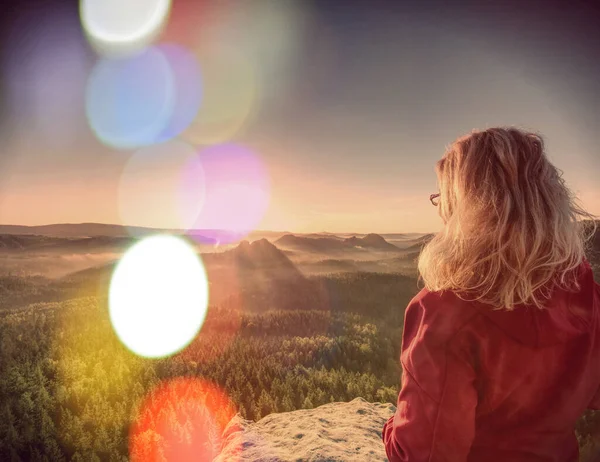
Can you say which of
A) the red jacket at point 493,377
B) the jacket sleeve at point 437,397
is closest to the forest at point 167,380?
the red jacket at point 493,377

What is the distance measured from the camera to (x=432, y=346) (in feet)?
6.13

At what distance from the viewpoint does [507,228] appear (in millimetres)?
2021

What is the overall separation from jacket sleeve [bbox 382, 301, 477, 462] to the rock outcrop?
2.17 metres

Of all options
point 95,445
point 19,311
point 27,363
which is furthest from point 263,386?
point 19,311

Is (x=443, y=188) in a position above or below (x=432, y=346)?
above

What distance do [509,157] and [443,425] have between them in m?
1.41

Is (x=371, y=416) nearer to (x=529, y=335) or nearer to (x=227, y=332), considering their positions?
(x=529, y=335)

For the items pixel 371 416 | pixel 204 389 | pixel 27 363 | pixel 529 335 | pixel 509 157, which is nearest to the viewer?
pixel 529 335

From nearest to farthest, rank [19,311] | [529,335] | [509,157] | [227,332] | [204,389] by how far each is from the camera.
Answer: [529,335] → [509,157] → [204,389] → [227,332] → [19,311]

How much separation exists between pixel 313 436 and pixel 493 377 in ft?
10.0

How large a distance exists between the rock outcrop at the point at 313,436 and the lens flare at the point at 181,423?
10.9 inches

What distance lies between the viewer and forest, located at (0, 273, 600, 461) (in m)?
6.06

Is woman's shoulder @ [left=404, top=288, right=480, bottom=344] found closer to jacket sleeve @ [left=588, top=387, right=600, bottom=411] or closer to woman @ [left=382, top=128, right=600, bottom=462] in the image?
woman @ [left=382, top=128, right=600, bottom=462]

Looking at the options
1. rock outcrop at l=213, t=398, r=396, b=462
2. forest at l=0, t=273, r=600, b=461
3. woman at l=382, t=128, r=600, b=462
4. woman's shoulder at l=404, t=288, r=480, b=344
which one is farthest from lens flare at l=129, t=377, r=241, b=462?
woman's shoulder at l=404, t=288, r=480, b=344
